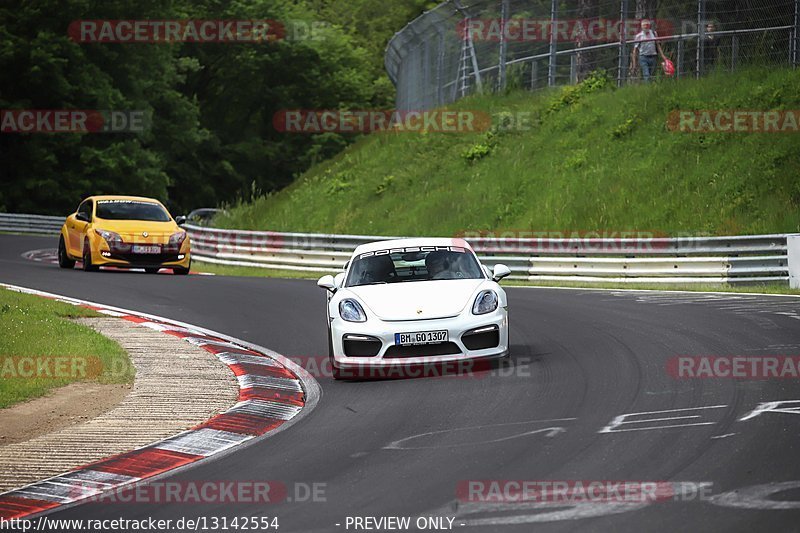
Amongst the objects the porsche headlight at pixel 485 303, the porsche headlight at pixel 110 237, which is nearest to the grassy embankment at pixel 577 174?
the porsche headlight at pixel 110 237

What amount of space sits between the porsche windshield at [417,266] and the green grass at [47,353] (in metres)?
2.55

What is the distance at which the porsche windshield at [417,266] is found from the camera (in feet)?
42.4

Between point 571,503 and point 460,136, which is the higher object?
point 460,136

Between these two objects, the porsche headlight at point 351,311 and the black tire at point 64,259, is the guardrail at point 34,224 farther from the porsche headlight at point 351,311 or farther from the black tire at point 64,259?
the porsche headlight at point 351,311

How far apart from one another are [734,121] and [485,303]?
18256mm

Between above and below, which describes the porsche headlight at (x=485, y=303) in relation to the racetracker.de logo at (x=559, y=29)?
below

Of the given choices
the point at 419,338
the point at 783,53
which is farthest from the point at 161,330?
the point at 783,53

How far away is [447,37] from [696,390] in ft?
90.3

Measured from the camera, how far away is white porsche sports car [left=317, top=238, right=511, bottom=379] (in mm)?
11742

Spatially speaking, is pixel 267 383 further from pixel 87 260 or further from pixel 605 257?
pixel 87 260

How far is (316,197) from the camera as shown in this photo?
36844mm

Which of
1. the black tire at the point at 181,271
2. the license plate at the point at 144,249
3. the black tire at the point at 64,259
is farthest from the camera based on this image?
the black tire at the point at 64,259

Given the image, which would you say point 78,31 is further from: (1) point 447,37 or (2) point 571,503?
(2) point 571,503

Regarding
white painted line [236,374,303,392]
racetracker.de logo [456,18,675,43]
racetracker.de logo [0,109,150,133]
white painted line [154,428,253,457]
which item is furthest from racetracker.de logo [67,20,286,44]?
white painted line [154,428,253,457]
